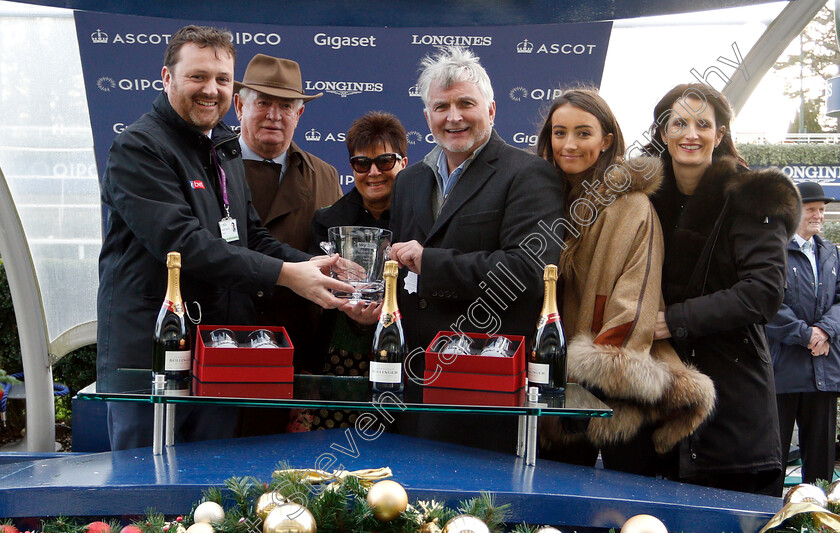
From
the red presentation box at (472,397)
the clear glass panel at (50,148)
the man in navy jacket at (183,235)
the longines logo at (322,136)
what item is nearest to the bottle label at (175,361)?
the man in navy jacket at (183,235)

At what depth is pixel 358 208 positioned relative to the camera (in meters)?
3.65

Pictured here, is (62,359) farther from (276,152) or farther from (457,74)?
(457,74)

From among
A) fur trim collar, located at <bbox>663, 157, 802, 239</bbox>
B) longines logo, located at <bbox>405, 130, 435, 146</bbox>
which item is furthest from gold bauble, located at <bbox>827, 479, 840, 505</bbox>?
longines logo, located at <bbox>405, 130, 435, 146</bbox>

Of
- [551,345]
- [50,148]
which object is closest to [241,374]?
Result: [551,345]

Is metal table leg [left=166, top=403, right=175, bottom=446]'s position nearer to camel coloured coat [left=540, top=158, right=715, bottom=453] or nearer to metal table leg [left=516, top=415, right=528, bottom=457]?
metal table leg [left=516, top=415, right=528, bottom=457]

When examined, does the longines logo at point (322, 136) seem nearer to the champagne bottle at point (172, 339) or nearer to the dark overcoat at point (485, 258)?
the dark overcoat at point (485, 258)

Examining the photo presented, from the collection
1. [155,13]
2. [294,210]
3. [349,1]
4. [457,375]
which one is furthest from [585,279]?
[155,13]

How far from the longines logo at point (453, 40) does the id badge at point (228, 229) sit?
8.02 feet

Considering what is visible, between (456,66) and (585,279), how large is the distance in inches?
40.9

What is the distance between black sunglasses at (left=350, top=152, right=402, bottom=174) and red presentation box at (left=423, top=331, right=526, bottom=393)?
1509 mm

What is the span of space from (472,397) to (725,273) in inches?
57.7

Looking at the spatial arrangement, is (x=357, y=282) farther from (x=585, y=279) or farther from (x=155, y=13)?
(x=155, y=13)

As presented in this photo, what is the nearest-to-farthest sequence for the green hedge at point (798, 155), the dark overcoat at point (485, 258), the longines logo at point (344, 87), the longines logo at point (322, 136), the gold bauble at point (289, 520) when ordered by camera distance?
the gold bauble at point (289, 520), the dark overcoat at point (485, 258), the longines logo at point (344, 87), the longines logo at point (322, 136), the green hedge at point (798, 155)

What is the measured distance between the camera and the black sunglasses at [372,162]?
3.61 metres
